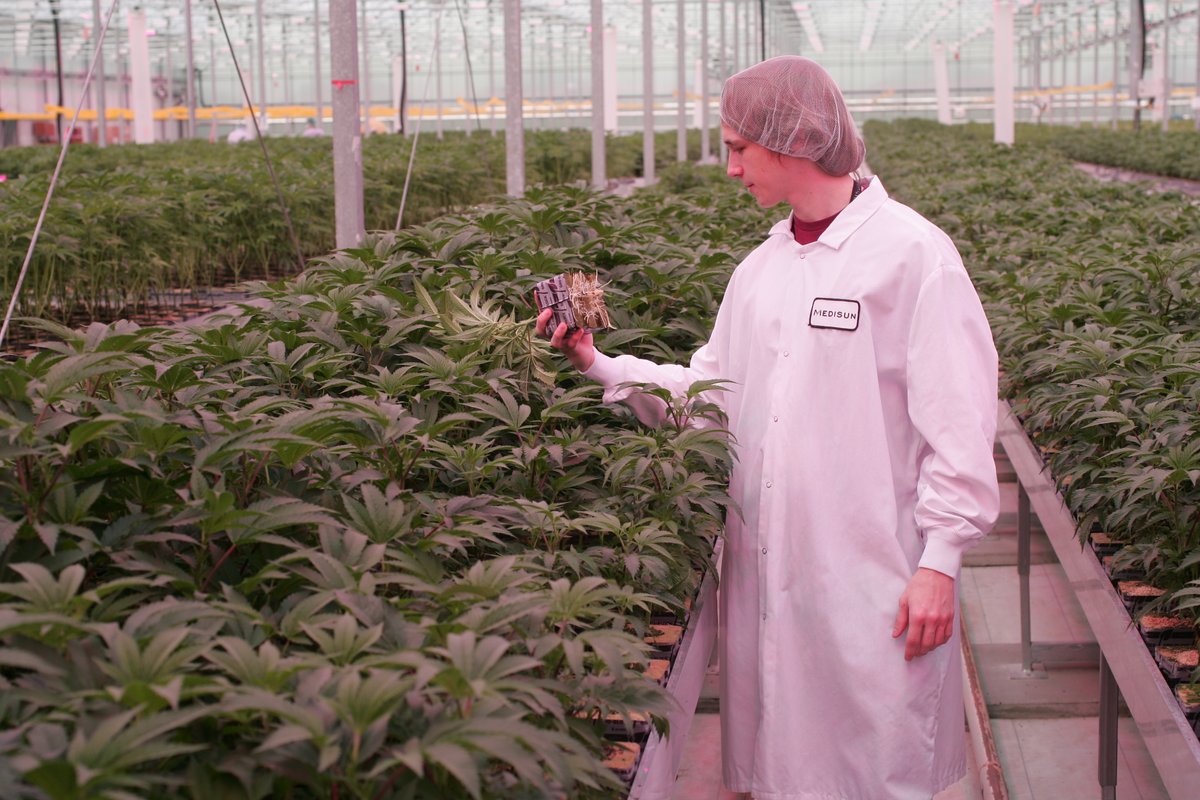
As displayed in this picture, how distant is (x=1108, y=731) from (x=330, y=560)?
7.84 feet

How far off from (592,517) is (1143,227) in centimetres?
607

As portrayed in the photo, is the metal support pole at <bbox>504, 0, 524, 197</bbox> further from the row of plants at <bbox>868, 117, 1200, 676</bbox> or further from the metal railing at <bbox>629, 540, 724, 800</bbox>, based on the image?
the metal railing at <bbox>629, 540, 724, 800</bbox>

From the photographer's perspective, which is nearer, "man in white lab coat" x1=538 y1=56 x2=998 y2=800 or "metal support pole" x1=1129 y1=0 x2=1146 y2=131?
"man in white lab coat" x1=538 y1=56 x2=998 y2=800

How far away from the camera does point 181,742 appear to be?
139 centimetres

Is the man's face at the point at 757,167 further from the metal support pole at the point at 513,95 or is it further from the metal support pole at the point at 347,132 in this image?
the metal support pole at the point at 513,95

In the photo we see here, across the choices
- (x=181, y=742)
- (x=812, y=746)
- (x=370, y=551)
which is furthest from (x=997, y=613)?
(x=181, y=742)

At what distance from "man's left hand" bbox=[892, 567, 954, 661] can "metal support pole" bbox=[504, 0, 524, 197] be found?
7593 mm

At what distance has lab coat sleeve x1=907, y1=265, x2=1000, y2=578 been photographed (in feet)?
7.61

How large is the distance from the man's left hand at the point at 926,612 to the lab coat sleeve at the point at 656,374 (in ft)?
1.91

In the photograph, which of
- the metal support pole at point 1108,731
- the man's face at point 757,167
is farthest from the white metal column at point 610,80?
the man's face at point 757,167

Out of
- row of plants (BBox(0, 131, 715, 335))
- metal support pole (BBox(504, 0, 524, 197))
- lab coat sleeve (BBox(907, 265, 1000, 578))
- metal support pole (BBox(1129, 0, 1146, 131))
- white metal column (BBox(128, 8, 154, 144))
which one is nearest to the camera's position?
lab coat sleeve (BBox(907, 265, 1000, 578))

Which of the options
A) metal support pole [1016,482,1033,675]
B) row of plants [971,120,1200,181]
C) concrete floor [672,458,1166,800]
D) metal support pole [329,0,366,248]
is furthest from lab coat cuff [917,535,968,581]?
row of plants [971,120,1200,181]

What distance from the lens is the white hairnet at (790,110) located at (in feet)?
7.79

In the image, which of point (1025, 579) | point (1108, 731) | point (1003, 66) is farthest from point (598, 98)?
point (1003, 66)
